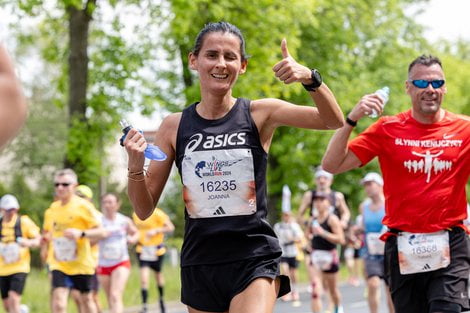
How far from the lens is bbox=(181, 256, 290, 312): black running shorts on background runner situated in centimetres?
532

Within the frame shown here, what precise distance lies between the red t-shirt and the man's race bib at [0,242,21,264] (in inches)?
364

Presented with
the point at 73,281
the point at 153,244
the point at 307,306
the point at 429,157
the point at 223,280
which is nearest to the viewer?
the point at 223,280

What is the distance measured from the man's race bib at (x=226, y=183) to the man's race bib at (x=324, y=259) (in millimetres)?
10086

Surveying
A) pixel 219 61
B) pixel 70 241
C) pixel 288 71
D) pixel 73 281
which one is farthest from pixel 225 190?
pixel 73 281

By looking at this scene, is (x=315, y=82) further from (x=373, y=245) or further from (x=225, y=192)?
(x=373, y=245)

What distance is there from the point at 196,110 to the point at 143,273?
13.7m

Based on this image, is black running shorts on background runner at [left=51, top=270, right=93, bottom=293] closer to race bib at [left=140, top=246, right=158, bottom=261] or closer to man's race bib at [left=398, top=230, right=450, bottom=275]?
race bib at [left=140, top=246, right=158, bottom=261]

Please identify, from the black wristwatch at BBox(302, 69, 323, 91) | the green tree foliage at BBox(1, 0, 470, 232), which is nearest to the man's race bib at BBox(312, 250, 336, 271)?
the green tree foliage at BBox(1, 0, 470, 232)

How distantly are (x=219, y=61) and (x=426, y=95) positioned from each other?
2.01 metres

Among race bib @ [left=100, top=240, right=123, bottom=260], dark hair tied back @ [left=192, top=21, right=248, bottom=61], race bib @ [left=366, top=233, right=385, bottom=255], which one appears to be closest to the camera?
dark hair tied back @ [left=192, top=21, right=248, bottom=61]

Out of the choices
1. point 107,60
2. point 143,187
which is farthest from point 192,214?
point 107,60

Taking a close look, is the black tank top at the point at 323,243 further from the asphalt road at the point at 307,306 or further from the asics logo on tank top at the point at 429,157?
the asics logo on tank top at the point at 429,157

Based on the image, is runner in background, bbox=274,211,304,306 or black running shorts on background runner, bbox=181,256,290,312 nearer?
black running shorts on background runner, bbox=181,256,290,312

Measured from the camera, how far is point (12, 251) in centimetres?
1518
